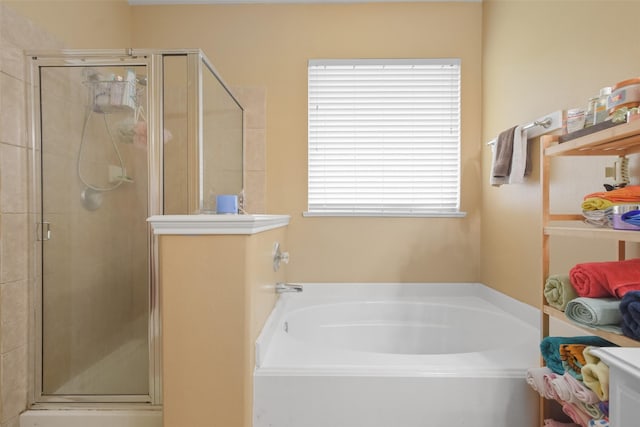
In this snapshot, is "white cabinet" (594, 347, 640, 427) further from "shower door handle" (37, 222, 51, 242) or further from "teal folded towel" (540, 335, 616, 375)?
"shower door handle" (37, 222, 51, 242)

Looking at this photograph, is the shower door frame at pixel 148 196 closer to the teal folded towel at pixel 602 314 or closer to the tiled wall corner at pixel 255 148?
the tiled wall corner at pixel 255 148

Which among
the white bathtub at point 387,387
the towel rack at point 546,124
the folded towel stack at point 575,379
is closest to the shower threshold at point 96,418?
the white bathtub at point 387,387

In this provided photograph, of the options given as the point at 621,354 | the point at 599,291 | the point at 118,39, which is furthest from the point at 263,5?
the point at 621,354

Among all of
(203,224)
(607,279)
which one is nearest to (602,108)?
(607,279)

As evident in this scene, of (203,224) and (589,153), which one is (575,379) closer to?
(589,153)

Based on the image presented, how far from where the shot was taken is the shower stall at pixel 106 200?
1.46 m

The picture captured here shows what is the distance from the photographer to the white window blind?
2.34 meters

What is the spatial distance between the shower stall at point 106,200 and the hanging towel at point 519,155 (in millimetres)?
1436

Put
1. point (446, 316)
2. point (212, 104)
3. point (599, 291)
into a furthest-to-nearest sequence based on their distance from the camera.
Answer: point (446, 316) → point (212, 104) → point (599, 291)

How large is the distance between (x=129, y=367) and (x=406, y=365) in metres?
1.12

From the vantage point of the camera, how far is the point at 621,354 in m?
0.60

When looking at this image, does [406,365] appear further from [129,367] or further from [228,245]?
[129,367]

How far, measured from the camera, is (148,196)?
148cm

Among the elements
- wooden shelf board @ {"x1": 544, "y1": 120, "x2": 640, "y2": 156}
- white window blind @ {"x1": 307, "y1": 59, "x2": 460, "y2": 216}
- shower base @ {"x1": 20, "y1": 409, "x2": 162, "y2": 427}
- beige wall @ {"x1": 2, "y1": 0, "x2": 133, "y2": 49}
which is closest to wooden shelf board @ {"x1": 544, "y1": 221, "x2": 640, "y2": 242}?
wooden shelf board @ {"x1": 544, "y1": 120, "x2": 640, "y2": 156}
